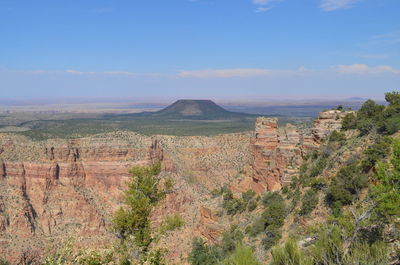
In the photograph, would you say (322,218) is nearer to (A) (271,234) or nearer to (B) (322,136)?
(A) (271,234)

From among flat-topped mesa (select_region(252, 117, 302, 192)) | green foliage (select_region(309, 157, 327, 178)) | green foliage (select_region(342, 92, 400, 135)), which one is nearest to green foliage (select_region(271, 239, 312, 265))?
green foliage (select_region(309, 157, 327, 178))

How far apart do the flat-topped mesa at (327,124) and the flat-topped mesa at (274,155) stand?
2557 mm

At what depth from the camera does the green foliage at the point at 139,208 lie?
55.3ft

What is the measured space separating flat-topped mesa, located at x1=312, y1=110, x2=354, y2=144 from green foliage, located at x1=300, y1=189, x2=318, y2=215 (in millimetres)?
10877

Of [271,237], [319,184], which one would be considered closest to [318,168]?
[319,184]

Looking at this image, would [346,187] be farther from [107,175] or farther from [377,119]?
[107,175]

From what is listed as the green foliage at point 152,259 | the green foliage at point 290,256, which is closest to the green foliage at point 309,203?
the green foliage at point 290,256

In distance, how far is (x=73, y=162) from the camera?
6456cm

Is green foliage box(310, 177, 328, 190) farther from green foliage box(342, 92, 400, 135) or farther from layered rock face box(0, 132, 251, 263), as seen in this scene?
layered rock face box(0, 132, 251, 263)

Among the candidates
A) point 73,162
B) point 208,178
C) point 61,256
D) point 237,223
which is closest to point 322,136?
point 237,223

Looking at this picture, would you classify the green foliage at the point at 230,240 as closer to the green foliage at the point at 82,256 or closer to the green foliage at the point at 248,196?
the green foliage at the point at 248,196

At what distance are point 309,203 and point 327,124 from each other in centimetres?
1324

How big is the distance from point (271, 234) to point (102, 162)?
46606mm

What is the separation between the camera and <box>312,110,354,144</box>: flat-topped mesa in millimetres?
35312
